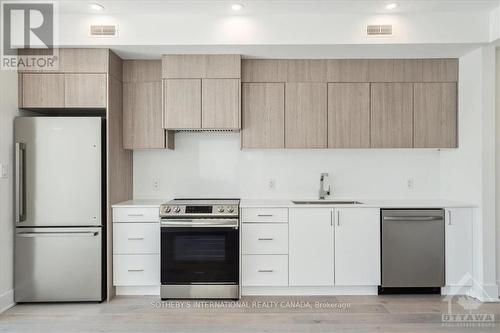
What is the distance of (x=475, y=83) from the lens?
141 inches

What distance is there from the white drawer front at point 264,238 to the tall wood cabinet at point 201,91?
1.06 meters

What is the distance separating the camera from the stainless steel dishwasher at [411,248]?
11.6 feet

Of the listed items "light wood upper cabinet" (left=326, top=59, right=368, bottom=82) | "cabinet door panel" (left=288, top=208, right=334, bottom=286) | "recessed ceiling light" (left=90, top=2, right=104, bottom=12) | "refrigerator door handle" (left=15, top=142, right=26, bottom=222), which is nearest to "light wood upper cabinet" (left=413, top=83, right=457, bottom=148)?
"light wood upper cabinet" (left=326, top=59, right=368, bottom=82)

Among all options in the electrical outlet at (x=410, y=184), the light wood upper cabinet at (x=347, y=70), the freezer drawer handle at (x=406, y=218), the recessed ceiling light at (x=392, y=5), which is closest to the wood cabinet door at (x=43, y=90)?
the light wood upper cabinet at (x=347, y=70)

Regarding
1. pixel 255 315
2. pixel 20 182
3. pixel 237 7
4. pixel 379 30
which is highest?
pixel 237 7

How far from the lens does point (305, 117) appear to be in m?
3.85

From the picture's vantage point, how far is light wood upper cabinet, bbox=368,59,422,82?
3.83 metres

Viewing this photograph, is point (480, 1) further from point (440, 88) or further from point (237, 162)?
point (237, 162)

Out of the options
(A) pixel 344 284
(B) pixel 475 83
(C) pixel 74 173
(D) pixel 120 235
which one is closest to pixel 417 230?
(A) pixel 344 284

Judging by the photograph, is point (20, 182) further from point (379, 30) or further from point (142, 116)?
point (379, 30)

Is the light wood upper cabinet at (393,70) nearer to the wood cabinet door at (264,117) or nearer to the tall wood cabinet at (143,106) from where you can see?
the wood cabinet door at (264,117)

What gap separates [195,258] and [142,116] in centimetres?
161

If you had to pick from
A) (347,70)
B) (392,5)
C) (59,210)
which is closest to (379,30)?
(392,5)

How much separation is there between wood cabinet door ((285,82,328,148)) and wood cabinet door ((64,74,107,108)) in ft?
6.20
